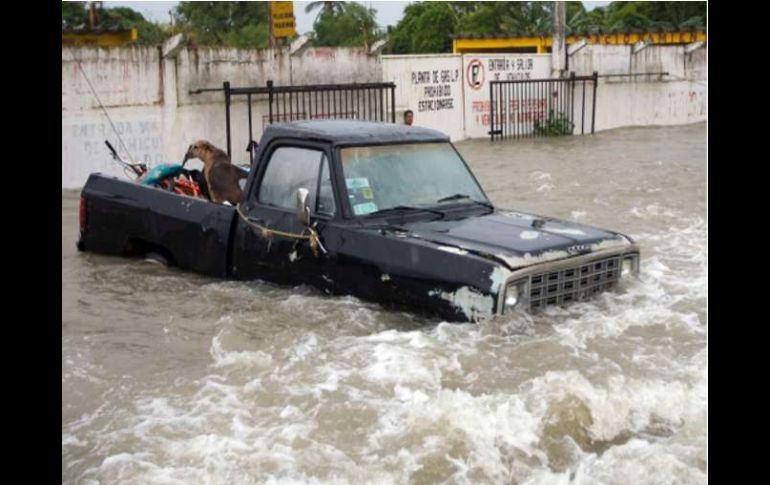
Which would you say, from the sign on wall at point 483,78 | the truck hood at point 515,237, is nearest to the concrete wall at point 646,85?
the sign on wall at point 483,78

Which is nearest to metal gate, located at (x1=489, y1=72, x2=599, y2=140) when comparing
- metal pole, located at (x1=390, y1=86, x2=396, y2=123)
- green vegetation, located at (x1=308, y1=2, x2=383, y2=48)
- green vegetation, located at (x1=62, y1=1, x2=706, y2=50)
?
metal pole, located at (x1=390, y1=86, x2=396, y2=123)

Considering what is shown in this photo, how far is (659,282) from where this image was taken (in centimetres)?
803

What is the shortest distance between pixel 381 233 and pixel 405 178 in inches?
29.4

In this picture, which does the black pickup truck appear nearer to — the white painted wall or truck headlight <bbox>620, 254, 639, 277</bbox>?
truck headlight <bbox>620, 254, 639, 277</bbox>

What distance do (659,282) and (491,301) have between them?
255cm

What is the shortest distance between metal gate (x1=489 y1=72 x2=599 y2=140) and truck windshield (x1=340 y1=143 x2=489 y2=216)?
17217 mm

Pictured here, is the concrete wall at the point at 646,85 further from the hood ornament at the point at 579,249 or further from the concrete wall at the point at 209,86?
the hood ornament at the point at 579,249

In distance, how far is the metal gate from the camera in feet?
82.5

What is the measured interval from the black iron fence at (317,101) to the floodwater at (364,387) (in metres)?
9.12

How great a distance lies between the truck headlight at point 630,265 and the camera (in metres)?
7.06

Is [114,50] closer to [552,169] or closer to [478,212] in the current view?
[552,169]

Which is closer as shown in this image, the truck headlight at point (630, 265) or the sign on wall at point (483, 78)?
the truck headlight at point (630, 265)
